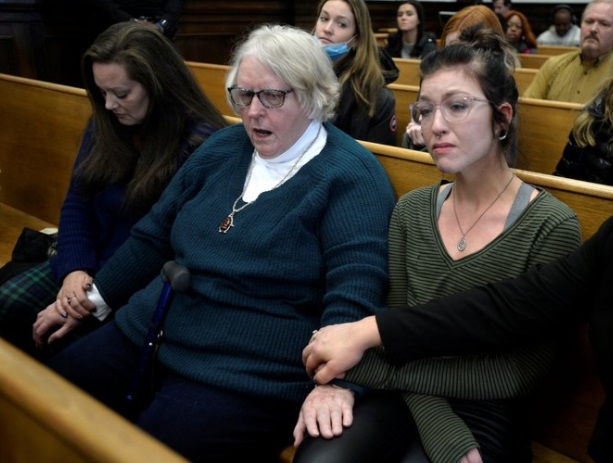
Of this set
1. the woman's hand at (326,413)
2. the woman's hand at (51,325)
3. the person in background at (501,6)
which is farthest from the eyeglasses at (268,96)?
the person in background at (501,6)

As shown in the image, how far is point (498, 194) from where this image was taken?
1443 mm

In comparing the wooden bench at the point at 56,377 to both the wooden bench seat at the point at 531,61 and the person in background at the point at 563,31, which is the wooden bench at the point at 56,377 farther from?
the person in background at the point at 563,31

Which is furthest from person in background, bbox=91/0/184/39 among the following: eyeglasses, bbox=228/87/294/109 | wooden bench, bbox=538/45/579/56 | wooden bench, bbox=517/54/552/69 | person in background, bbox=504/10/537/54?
person in background, bbox=504/10/537/54

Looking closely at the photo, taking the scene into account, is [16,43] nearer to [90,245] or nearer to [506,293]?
[90,245]

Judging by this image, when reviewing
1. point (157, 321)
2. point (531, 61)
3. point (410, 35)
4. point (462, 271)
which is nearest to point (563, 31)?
point (531, 61)

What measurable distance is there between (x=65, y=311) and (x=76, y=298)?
0.06 meters

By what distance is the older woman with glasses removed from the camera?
149cm

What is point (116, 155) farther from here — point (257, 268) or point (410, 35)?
point (410, 35)

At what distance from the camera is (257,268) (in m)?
1.56

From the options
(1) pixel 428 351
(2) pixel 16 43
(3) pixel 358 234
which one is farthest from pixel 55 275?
(2) pixel 16 43

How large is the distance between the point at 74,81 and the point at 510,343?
4.60m

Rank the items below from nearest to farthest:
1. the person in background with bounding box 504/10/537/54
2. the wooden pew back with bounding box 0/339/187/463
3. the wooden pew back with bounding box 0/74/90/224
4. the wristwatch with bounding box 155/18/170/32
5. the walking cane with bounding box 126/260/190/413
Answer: the wooden pew back with bounding box 0/339/187/463, the walking cane with bounding box 126/260/190/413, the wooden pew back with bounding box 0/74/90/224, the wristwatch with bounding box 155/18/170/32, the person in background with bounding box 504/10/537/54

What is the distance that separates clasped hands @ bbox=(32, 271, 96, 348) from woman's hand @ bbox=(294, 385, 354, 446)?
851 mm

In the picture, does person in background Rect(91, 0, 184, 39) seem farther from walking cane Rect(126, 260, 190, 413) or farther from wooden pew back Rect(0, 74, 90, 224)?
walking cane Rect(126, 260, 190, 413)
